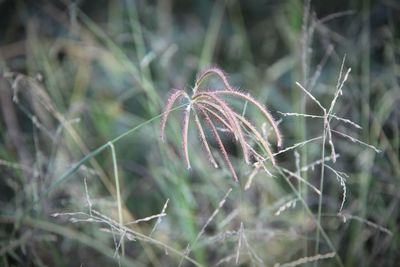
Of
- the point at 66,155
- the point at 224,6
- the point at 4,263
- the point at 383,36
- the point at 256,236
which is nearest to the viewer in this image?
the point at 4,263

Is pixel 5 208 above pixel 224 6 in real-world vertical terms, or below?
below

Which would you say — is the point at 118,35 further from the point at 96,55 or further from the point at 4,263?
the point at 4,263

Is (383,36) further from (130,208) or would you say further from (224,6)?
(130,208)

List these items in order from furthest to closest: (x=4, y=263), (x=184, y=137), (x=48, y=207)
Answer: (x=48, y=207) < (x=4, y=263) < (x=184, y=137)

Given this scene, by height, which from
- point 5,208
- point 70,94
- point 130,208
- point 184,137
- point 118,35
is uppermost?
point 184,137

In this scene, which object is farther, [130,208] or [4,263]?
[130,208]

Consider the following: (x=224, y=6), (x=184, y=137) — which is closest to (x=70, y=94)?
(x=224, y=6)
